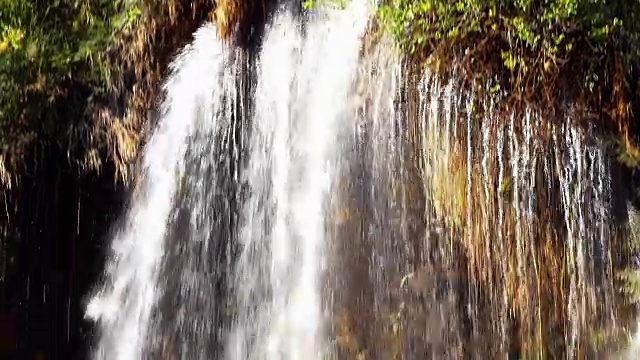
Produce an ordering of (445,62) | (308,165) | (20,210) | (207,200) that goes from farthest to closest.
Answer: (20,210)
(207,200)
(308,165)
(445,62)

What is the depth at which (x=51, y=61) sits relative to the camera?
4492 mm

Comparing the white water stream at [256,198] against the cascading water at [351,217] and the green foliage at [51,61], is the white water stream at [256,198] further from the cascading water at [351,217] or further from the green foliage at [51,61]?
Result: the green foliage at [51,61]

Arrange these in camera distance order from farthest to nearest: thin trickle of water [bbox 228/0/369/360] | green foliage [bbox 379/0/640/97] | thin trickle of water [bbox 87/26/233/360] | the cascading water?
thin trickle of water [bbox 87/26/233/360]
thin trickle of water [bbox 228/0/369/360]
the cascading water
green foliage [bbox 379/0/640/97]

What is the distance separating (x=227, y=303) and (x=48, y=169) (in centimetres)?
153

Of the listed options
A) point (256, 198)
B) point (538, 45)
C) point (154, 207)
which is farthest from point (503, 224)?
point (154, 207)

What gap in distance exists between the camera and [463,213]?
3.77m

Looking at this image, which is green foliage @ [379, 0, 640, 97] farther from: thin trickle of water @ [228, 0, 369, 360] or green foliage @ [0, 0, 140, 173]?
green foliage @ [0, 0, 140, 173]

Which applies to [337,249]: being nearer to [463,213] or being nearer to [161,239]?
[463,213]

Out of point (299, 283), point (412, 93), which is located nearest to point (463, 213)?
point (412, 93)

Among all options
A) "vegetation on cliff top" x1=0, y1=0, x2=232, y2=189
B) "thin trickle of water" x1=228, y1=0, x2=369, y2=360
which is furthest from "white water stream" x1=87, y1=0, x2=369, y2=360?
"vegetation on cliff top" x1=0, y1=0, x2=232, y2=189

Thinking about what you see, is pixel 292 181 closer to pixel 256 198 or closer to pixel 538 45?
pixel 256 198

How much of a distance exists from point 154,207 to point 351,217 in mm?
1258

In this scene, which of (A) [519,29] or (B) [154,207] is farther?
(B) [154,207]

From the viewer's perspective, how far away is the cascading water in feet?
12.1
